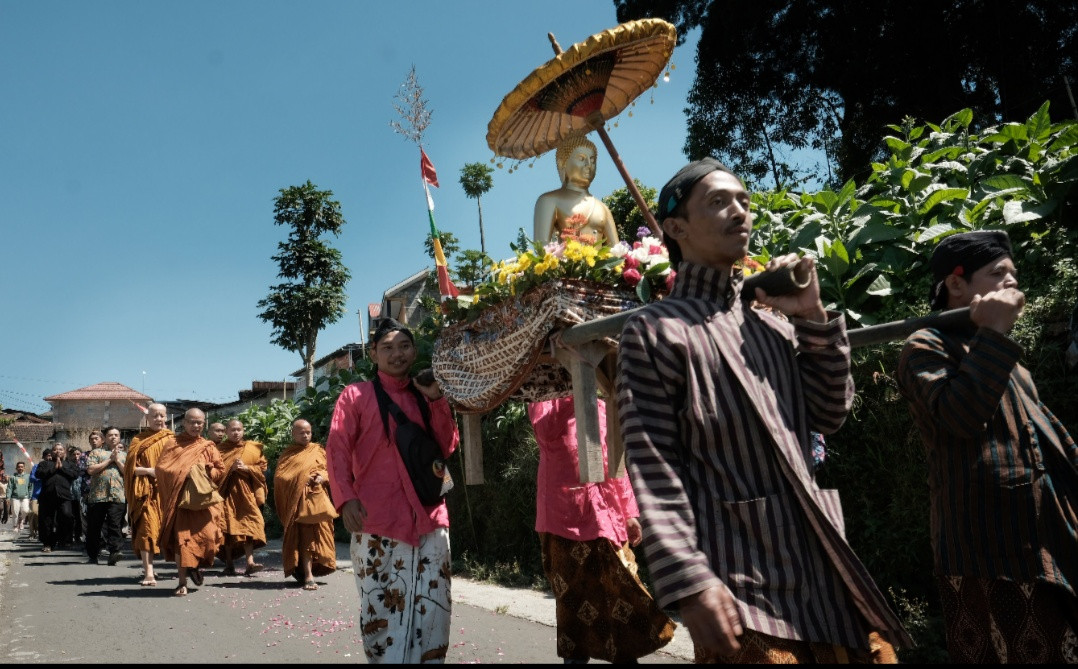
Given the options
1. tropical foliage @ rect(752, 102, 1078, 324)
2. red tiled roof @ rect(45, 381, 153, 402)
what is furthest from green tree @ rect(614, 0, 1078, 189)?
red tiled roof @ rect(45, 381, 153, 402)

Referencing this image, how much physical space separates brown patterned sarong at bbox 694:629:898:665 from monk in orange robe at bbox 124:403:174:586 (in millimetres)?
10293

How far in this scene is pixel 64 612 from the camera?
337 inches

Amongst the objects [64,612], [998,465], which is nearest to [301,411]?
[64,612]

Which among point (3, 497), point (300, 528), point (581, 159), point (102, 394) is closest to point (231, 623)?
point (300, 528)

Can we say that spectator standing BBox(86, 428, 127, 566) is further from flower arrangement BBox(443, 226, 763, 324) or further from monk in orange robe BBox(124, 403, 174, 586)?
flower arrangement BBox(443, 226, 763, 324)

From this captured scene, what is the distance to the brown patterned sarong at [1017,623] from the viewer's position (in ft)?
8.37

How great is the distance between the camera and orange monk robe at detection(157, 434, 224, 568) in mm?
9750

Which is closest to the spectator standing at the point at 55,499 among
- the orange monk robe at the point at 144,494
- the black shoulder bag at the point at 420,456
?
the orange monk robe at the point at 144,494

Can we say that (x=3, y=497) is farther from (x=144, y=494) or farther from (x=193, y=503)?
(x=193, y=503)

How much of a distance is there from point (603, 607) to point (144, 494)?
27.1ft

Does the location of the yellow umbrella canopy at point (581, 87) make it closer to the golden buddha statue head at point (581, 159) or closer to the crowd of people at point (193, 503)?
the golden buddha statue head at point (581, 159)

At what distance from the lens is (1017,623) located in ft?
8.52

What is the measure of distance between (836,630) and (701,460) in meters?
0.49

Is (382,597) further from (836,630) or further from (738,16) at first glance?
(738,16)
